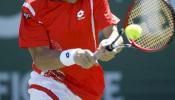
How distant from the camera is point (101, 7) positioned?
4.96 metres

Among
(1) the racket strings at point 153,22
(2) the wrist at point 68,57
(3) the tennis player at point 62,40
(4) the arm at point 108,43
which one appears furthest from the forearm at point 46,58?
(1) the racket strings at point 153,22

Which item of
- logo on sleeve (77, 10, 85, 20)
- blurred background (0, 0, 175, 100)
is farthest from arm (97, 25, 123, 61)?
blurred background (0, 0, 175, 100)

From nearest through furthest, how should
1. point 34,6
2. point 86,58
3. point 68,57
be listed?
point 86,58 → point 68,57 → point 34,6

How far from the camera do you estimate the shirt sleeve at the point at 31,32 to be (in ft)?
15.5

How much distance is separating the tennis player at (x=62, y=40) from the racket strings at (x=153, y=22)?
0.21 metres

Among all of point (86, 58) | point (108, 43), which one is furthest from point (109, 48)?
point (86, 58)

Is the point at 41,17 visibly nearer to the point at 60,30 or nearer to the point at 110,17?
the point at 60,30

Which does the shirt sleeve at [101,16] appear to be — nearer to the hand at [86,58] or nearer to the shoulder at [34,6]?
the shoulder at [34,6]

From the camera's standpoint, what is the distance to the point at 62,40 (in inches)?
189

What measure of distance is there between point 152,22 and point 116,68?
203 centimetres

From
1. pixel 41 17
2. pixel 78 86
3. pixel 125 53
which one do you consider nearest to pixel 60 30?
pixel 41 17

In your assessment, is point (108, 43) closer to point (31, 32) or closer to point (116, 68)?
point (31, 32)

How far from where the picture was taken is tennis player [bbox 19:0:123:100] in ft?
15.5

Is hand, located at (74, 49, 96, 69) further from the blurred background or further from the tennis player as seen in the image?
the blurred background
